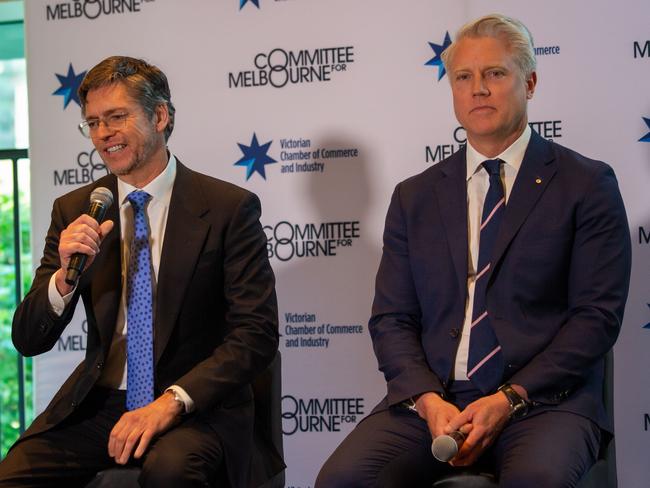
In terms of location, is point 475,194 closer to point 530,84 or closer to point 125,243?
point 530,84

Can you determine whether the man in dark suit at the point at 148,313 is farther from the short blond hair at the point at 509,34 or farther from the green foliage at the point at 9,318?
the green foliage at the point at 9,318

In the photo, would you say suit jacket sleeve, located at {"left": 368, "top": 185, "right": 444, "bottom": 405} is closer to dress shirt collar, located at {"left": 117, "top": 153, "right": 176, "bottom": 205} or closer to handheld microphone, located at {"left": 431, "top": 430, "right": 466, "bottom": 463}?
handheld microphone, located at {"left": 431, "top": 430, "right": 466, "bottom": 463}

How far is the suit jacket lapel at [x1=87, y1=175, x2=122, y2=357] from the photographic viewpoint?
9.95 feet

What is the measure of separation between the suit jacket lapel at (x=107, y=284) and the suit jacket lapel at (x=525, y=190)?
1.29 m

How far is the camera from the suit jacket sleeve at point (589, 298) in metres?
2.63

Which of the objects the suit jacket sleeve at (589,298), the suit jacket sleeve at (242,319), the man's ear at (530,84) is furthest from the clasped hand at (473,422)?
the man's ear at (530,84)

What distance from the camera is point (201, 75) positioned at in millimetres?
4465

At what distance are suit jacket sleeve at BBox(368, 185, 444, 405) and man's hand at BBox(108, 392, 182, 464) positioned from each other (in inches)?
27.6

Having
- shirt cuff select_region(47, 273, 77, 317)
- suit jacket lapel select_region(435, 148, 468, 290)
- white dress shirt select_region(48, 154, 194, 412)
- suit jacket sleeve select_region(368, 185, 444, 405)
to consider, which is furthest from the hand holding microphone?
suit jacket lapel select_region(435, 148, 468, 290)

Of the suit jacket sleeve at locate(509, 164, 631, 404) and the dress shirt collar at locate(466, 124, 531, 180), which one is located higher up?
the dress shirt collar at locate(466, 124, 531, 180)

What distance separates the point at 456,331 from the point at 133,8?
271cm

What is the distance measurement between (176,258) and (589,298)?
1.38 metres

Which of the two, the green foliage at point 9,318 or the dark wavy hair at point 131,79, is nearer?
the dark wavy hair at point 131,79

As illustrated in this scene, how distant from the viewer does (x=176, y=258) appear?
304cm
